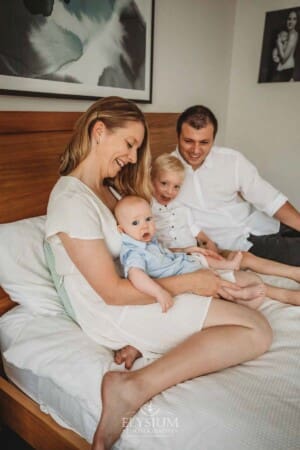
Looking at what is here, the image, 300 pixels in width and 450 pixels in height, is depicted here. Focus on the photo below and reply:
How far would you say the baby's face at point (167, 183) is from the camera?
1496 millimetres

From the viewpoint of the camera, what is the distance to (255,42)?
8.69 ft

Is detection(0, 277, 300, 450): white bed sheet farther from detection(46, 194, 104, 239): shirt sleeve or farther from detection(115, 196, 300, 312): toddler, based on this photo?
detection(46, 194, 104, 239): shirt sleeve

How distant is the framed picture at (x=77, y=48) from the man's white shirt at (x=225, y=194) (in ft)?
1.72

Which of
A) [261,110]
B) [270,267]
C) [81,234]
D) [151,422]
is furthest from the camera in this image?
[261,110]

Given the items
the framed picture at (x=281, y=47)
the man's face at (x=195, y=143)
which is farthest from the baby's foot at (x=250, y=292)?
the framed picture at (x=281, y=47)

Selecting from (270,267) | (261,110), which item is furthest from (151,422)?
(261,110)

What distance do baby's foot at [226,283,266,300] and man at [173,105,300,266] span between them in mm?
591

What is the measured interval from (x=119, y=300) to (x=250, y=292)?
17.8 inches

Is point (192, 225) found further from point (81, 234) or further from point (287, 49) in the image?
point (287, 49)

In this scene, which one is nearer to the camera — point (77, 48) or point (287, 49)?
point (77, 48)

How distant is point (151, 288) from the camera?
3.12 feet

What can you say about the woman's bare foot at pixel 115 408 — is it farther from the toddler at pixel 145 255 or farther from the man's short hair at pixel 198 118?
the man's short hair at pixel 198 118

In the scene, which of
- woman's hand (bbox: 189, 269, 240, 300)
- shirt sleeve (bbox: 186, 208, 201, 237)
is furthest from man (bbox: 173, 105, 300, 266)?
woman's hand (bbox: 189, 269, 240, 300)

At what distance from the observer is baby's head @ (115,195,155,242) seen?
43.0 inches
